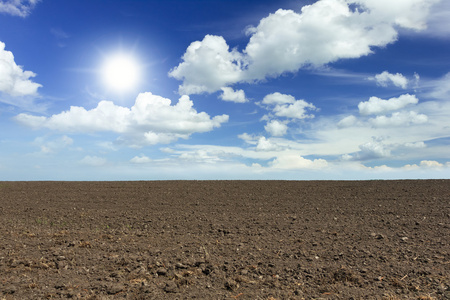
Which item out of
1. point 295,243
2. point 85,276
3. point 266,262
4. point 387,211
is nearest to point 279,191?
point 387,211

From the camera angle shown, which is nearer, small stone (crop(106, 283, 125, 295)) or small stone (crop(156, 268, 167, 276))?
small stone (crop(106, 283, 125, 295))

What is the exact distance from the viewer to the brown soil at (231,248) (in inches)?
200

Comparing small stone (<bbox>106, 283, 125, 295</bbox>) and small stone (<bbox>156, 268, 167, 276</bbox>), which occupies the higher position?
small stone (<bbox>156, 268, 167, 276</bbox>)

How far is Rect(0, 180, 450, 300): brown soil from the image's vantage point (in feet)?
16.7

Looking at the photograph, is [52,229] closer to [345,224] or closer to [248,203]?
[248,203]

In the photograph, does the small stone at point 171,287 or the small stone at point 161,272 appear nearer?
the small stone at point 171,287

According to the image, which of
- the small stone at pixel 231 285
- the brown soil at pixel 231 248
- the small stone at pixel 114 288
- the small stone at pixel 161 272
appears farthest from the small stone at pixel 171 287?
the small stone at pixel 231 285

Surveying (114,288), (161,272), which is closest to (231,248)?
(161,272)

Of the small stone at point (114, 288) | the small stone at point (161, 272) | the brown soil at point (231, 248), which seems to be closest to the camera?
the small stone at point (114, 288)

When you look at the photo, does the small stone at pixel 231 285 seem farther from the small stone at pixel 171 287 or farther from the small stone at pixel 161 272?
the small stone at pixel 161 272

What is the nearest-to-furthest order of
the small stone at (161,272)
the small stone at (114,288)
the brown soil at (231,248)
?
1. the small stone at (114,288)
2. the brown soil at (231,248)
3. the small stone at (161,272)

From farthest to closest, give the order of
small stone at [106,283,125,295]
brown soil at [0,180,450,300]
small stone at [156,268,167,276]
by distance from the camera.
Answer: small stone at [156,268,167,276] < brown soil at [0,180,450,300] < small stone at [106,283,125,295]

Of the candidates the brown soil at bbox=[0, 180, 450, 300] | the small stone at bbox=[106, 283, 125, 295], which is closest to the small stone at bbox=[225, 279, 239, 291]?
the brown soil at bbox=[0, 180, 450, 300]

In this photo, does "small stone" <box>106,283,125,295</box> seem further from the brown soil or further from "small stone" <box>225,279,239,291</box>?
"small stone" <box>225,279,239,291</box>
